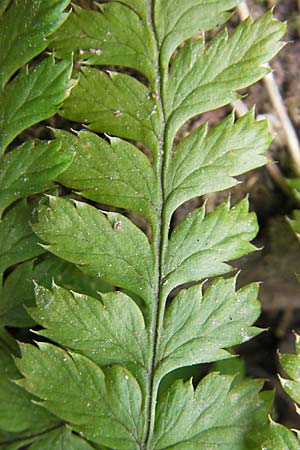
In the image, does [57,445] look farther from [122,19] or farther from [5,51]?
[122,19]

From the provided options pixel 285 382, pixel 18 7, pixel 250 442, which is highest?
pixel 18 7

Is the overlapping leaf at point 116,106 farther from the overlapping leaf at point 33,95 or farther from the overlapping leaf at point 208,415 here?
the overlapping leaf at point 208,415

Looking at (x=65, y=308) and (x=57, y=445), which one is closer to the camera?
(x=65, y=308)

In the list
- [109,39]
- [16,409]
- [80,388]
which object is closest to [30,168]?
[109,39]

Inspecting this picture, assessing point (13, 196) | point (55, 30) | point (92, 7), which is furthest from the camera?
point (92, 7)

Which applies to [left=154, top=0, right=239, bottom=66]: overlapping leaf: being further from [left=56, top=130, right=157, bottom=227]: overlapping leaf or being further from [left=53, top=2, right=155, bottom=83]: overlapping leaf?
[left=56, top=130, right=157, bottom=227]: overlapping leaf

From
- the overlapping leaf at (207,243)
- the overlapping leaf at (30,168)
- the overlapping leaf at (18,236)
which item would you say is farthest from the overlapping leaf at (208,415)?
the overlapping leaf at (30,168)

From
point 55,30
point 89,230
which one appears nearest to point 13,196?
point 89,230
